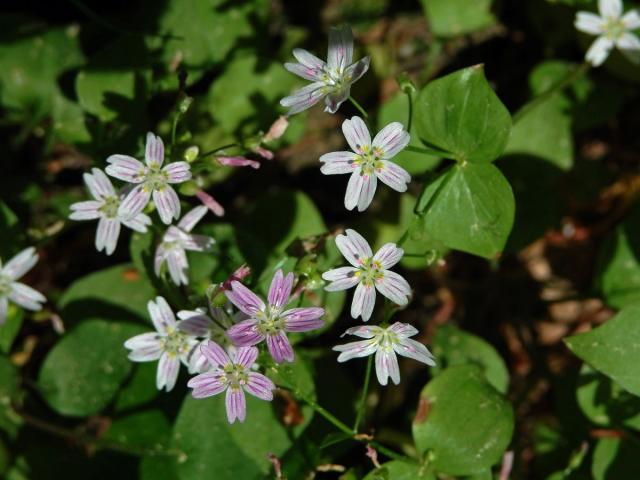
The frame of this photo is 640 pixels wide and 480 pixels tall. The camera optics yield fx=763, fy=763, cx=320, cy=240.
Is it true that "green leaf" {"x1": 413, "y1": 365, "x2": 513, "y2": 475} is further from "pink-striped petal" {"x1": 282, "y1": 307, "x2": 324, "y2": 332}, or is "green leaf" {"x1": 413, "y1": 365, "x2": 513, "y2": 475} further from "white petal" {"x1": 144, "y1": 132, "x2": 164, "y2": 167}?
"white petal" {"x1": 144, "y1": 132, "x2": 164, "y2": 167}

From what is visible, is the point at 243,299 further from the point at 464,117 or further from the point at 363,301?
the point at 464,117

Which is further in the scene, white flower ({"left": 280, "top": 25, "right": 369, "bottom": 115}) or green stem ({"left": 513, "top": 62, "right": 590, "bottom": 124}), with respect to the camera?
green stem ({"left": 513, "top": 62, "right": 590, "bottom": 124})

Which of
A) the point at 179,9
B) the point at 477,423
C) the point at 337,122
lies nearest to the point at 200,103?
the point at 179,9

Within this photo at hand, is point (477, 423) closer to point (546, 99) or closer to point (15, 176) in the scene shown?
point (546, 99)

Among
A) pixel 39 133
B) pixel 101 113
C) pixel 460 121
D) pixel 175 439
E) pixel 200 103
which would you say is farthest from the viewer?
pixel 39 133

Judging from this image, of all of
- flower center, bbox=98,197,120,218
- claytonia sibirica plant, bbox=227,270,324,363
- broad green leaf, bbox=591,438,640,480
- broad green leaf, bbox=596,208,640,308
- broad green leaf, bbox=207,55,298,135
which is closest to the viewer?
claytonia sibirica plant, bbox=227,270,324,363

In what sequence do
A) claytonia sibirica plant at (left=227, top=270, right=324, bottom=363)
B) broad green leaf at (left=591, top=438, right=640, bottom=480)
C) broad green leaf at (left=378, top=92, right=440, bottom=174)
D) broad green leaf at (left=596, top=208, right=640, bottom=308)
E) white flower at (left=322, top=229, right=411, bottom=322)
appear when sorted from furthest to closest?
1. broad green leaf at (left=378, top=92, right=440, bottom=174)
2. broad green leaf at (left=596, top=208, right=640, bottom=308)
3. broad green leaf at (left=591, top=438, right=640, bottom=480)
4. white flower at (left=322, top=229, right=411, bottom=322)
5. claytonia sibirica plant at (left=227, top=270, right=324, bottom=363)

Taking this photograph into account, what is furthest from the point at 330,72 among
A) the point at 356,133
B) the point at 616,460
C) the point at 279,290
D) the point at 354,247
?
the point at 616,460

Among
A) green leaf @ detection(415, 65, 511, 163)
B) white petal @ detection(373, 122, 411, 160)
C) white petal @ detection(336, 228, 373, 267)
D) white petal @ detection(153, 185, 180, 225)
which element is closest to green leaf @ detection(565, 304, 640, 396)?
green leaf @ detection(415, 65, 511, 163)
